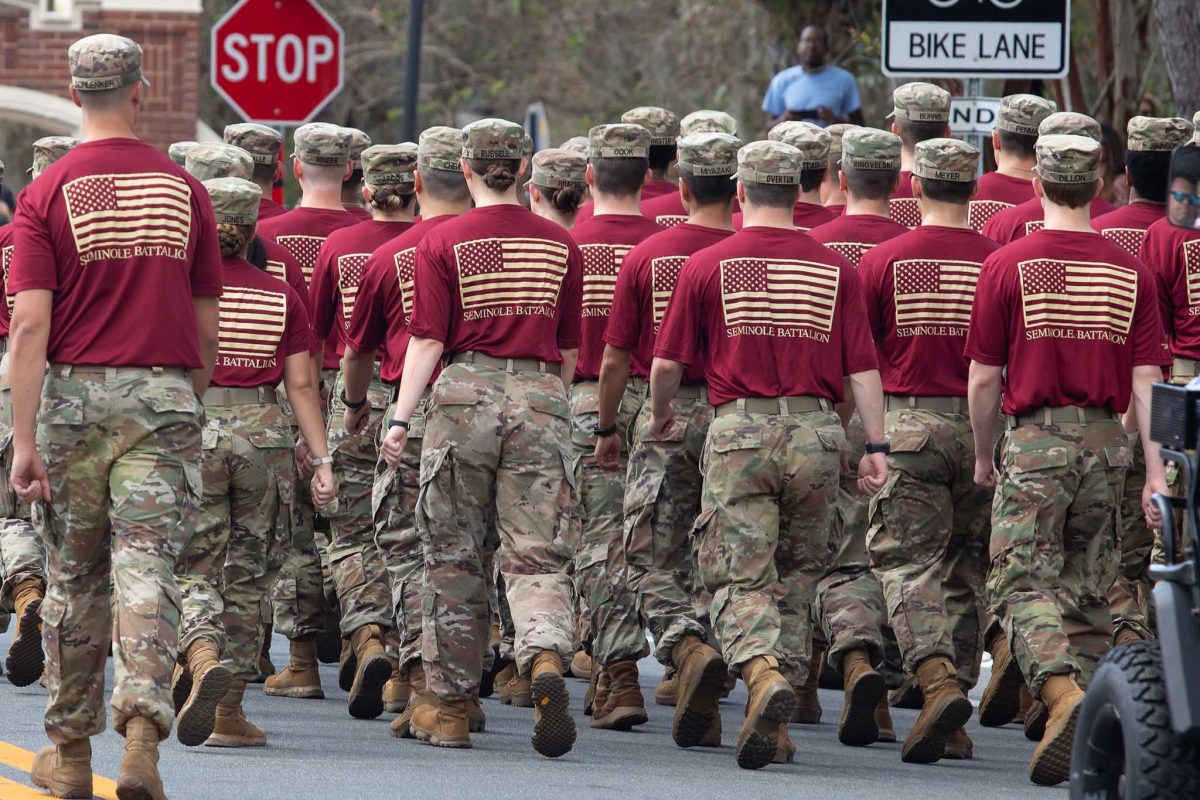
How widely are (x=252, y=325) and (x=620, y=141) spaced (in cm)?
184

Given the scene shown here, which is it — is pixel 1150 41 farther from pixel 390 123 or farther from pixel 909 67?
pixel 390 123

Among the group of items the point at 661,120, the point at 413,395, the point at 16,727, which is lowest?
the point at 16,727

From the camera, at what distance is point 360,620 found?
1104 cm

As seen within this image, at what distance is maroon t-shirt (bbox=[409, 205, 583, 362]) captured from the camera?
9.80m

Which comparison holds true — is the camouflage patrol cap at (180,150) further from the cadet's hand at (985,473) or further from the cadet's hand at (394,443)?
the cadet's hand at (985,473)

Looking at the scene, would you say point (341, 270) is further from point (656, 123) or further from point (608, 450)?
point (656, 123)

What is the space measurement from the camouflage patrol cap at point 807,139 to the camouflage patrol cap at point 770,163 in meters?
1.17

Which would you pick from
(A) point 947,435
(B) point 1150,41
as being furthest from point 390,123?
(A) point 947,435

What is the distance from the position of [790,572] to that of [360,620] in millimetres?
2075

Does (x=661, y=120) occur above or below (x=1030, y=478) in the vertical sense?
above

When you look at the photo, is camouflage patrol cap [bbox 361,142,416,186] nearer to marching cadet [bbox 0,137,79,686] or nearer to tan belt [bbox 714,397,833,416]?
marching cadet [bbox 0,137,79,686]

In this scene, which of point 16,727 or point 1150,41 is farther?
point 1150,41

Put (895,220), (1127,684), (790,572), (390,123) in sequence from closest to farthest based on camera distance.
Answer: (1127,684) < (790,572) < (895,220) < (390,123)

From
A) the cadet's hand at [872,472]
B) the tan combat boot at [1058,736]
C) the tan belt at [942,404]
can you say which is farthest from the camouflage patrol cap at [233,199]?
the tan combat boot at [1058,736]
